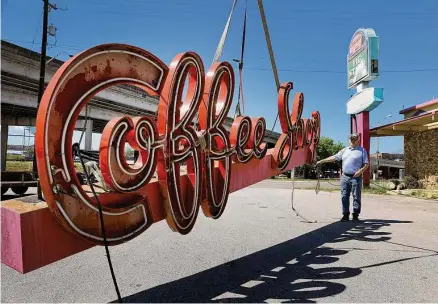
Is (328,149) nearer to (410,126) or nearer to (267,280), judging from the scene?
(410,126)

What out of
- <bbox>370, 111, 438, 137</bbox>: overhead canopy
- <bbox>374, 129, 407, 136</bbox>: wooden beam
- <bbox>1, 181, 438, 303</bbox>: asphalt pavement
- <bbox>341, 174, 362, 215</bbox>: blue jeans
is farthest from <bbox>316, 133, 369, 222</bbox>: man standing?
<bbox>374, 129, 407, 136</bbox>: wooden beam

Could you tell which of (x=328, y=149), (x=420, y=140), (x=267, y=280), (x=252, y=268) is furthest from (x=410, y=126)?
(x=328, y=149)

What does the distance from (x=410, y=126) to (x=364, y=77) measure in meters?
3.98

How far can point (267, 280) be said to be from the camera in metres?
4.45

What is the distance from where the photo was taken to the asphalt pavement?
398cm

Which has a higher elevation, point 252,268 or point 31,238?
point 31,238

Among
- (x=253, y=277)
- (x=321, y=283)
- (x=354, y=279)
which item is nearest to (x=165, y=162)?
(x=253, y=277)

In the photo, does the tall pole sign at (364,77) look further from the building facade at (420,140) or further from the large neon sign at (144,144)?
the large neon sign at (144,144)

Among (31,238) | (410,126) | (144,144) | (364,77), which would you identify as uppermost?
(364,77)

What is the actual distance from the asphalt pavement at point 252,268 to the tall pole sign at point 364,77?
12.3 metres

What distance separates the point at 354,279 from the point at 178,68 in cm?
333

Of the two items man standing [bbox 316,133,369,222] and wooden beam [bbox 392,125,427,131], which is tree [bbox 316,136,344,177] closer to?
wooden beam [bbox 392,125,427,131]

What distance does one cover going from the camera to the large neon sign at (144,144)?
9.68 ft

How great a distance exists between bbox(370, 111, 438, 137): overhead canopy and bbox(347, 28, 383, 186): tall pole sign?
1446mm
